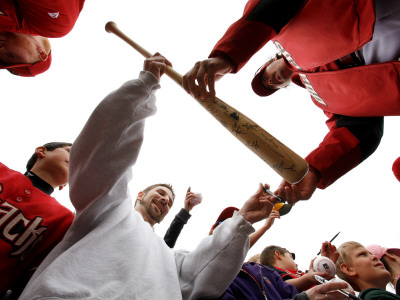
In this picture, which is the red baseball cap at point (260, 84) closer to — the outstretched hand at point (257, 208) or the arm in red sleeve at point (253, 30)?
the arm in red sleeve at point (253, 30)

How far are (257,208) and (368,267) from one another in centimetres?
120

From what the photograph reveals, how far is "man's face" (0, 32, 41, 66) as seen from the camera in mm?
1326

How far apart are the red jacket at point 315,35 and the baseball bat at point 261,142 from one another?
18 cm

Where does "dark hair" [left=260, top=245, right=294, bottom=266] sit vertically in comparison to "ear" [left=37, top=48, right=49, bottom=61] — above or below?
below

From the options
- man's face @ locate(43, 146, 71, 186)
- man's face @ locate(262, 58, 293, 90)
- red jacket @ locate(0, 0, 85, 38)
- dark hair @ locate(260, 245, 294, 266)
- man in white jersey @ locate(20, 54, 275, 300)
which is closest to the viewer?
man in white jersey @ locate(20, 54, 275, 300)

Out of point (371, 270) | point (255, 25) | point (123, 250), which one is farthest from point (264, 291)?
point (255, 25)

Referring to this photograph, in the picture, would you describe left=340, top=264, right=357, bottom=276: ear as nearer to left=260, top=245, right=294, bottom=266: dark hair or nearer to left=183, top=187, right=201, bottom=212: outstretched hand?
left=260, top=245, right=294, bottom=266: dark hair

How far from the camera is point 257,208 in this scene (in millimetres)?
1018

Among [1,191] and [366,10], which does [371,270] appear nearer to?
[366,10]

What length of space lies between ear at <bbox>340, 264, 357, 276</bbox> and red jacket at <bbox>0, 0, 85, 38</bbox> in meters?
2.41

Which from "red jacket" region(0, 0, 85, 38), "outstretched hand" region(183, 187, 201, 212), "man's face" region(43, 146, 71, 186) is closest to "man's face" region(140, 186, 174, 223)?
"outstretched hand" region(183, 187, 201, 212)

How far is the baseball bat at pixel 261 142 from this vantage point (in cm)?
79
